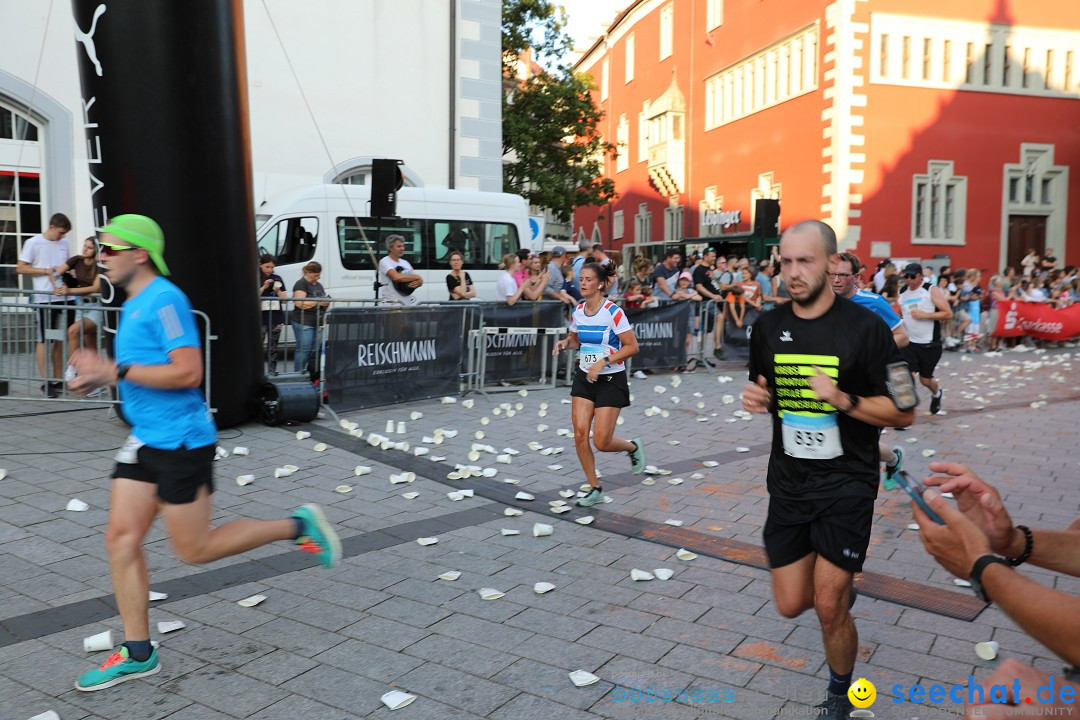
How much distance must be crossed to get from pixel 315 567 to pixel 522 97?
27.5 m

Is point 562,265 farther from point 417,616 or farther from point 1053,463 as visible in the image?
point 417,616

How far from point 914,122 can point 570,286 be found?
19.7 metres

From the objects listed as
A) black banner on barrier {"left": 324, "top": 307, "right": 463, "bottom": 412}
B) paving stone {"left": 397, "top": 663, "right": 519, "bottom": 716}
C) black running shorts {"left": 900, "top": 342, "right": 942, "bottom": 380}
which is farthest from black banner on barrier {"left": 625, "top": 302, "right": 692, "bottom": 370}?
paving stone {"left": 397, "top": 663, "right": 519, "bottom": 716}

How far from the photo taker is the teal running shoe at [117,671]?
355cm

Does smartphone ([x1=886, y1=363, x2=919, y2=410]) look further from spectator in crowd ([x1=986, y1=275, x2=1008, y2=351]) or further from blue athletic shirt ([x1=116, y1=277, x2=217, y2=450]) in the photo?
spectator in crowd ([x1=986, y1=275, x2=1008, y2=351])

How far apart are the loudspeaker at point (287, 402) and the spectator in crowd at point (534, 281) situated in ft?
15.3

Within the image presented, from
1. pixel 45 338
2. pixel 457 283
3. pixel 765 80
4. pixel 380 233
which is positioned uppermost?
pixel 765 80

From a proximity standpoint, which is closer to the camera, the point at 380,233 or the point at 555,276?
the point at 555,276

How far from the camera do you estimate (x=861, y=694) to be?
3408mm

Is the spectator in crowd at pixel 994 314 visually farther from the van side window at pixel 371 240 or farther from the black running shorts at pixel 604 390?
the black running shorts at pixel 604 390

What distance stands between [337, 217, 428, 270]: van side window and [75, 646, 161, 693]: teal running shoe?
1180 cm

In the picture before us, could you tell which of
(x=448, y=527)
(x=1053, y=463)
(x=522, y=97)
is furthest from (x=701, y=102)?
(x=448, y=527)

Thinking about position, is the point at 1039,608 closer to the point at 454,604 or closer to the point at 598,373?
the point at 454,604

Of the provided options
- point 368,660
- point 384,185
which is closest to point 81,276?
point 384,185
